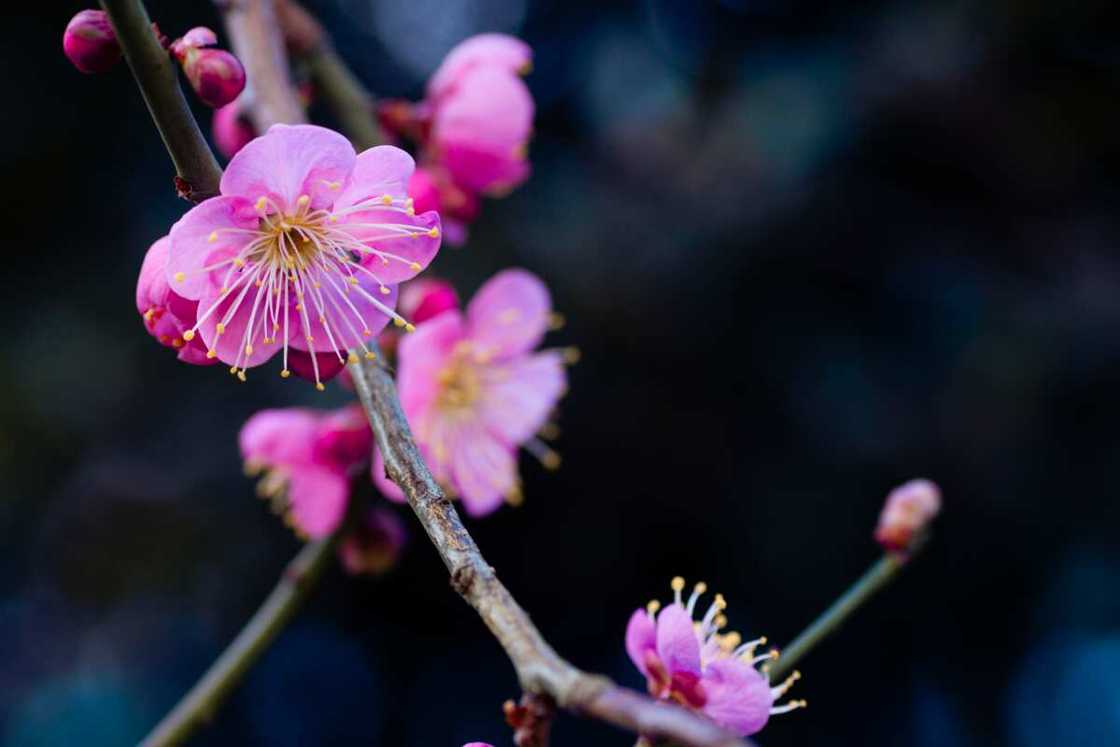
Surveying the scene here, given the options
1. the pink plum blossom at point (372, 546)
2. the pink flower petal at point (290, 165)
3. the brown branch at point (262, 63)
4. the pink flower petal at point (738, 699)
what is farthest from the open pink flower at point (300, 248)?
the pink plum blossom at point (372, 546)

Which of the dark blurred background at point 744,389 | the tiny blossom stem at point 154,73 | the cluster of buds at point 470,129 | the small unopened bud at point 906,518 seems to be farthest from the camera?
the dark blurred background at point 744,389

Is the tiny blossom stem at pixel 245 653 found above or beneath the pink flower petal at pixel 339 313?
beneath

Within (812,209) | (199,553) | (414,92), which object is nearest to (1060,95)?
(812,209)

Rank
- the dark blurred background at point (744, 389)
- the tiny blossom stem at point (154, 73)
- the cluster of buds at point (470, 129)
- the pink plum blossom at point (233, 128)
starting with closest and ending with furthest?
the tiny blossom stem at point (154, 73)
the pink plum blossom at point (233, 128)
the cluster of buds at point (470, 129)
the dark blurred background at point (744, 389)

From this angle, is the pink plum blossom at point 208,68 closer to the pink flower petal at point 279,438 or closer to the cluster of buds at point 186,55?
the cluster of buds at point 186,55

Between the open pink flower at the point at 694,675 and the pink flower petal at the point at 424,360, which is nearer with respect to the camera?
the open pink flower at the point at 694,675

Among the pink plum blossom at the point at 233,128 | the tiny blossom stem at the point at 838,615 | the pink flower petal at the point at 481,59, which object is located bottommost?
the tiny blossom stem at the point at 838,615

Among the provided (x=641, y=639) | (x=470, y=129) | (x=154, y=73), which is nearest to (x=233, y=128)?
(x=470, y=129)

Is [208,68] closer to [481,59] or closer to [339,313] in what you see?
[339,313]
